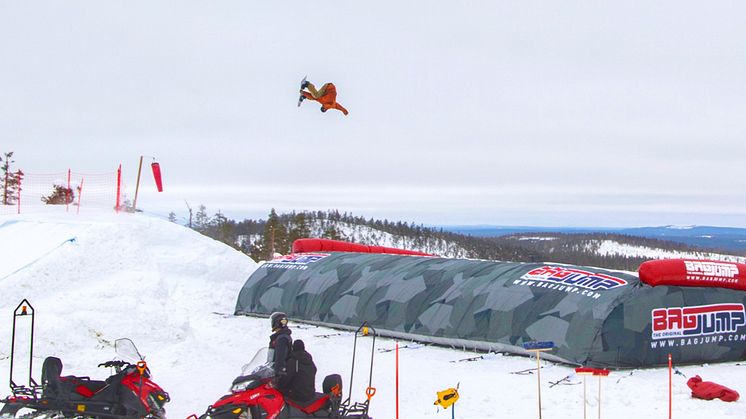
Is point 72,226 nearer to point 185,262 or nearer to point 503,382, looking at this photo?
point 185,262

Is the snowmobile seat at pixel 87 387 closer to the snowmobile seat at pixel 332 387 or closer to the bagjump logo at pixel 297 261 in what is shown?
the snowmobile seat at pixel 332 387

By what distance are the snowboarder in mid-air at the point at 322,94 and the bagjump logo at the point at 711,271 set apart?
8657 mm

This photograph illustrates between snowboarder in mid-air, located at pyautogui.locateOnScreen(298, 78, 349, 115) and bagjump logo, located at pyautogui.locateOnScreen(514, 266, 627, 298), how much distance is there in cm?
725

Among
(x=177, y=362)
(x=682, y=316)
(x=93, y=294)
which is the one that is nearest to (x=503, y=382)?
(x=682, y=316)

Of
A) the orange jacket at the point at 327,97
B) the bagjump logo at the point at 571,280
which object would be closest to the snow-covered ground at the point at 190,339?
the bagjump logo at the point at 571,280

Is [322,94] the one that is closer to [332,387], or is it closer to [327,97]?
[327,97]

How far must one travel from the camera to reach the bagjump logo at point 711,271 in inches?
638

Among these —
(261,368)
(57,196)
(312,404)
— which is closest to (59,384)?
(261,368)

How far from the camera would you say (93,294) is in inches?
728

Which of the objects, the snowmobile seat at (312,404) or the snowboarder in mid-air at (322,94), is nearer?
the snowmobile seat at (312,404)

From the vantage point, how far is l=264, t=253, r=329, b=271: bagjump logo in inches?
983

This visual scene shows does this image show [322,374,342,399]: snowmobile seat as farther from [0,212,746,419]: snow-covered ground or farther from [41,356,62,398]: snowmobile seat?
[41,356,62,398]: snowmobile seat

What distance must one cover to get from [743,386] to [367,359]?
774 cm

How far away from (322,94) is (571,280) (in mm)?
7996
